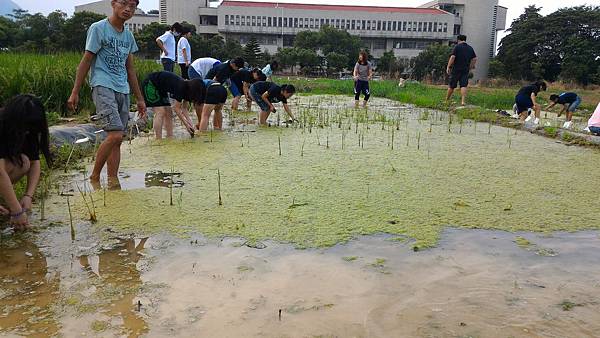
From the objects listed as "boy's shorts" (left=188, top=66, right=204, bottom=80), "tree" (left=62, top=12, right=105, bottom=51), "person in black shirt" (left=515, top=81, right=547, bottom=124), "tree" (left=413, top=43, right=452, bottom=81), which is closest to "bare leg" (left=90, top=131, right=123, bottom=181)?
"boy's shorts" (left=188, top=66, right=204, bottom=80)

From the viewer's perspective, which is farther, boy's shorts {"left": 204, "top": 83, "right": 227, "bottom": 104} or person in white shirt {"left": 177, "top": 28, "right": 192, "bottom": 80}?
person in white shirt {"left": 177, "top": 28, "right": 192, "bottom": 80}

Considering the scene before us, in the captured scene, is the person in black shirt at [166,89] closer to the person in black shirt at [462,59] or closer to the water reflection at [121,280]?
the water reflection at [121,280]

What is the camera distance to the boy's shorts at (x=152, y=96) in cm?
443

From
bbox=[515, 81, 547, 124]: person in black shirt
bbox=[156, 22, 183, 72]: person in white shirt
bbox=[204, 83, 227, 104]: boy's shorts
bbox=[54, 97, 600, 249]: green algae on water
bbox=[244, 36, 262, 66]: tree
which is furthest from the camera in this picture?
bbox=[244, 36, 262, 66]: tree

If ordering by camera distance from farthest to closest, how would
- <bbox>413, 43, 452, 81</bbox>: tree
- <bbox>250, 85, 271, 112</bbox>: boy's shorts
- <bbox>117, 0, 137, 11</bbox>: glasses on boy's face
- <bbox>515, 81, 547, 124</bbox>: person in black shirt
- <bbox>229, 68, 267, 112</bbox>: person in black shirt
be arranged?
<bbox>413, 43, 452, 81</bbox>: tree → <bbox>515, 81, 547, 124</bbox>: person in black shirt → <bbox>229, 68, 267, 112</bbox>: person in black shirt → <bbox>250, 85, 271, 112</bbox>: boy's shorts → <bbox>117, 0, 137, 11</bbox>: glasses on boy's face

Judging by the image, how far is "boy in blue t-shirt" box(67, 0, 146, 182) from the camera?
2818mm

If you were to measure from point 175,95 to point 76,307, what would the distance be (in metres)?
3.19

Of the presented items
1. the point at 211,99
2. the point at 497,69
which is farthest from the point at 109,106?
the point at 497,69

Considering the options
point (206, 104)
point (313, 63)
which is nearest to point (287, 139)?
point (206, 104)

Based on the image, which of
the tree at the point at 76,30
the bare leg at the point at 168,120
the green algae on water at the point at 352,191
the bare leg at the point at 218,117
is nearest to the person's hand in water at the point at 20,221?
the green algae on water at the point at 352,191

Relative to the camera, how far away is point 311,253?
2033 millimetres

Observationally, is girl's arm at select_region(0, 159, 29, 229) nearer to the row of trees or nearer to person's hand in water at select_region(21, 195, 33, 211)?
person's hand in water at select_region(21, 195, 33, 211)

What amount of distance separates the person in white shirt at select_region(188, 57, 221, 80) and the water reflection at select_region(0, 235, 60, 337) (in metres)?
4.51

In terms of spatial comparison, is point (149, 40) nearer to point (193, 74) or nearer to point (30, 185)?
point (193, 74)
